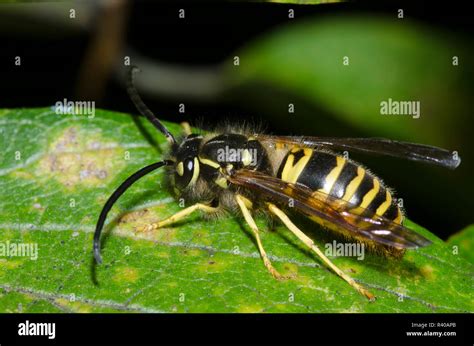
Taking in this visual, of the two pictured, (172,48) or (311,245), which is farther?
(172,48)

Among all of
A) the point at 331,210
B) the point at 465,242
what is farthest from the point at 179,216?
the point at 465,242

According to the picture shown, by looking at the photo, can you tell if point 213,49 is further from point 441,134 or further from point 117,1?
point 441,134
